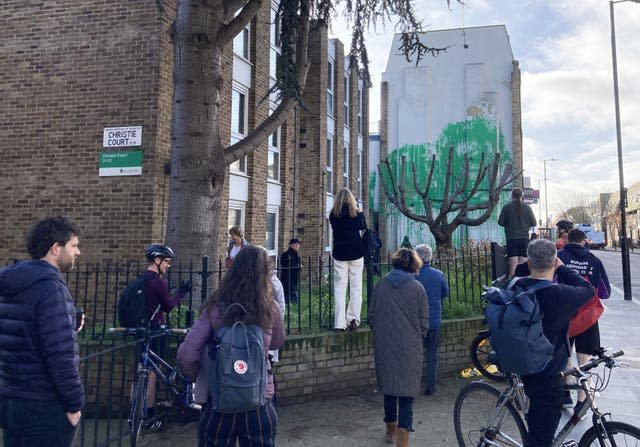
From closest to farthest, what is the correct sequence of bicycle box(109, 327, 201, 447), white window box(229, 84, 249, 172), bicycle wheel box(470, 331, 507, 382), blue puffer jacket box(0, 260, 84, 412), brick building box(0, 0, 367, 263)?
1. blue puffer jacket box(0, 260, 84, 412)
2. bicycle box(109, 327, 201, 447)
3. bicycle wheel box(470, 331, 507, 382)
4. brick building box(0, 0, 367, 263)
5. white window box(229, 84, 249, 172)

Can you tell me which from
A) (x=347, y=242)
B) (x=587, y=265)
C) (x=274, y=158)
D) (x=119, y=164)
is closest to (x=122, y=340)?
(x=347, y=242)

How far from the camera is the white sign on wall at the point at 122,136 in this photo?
353 inches

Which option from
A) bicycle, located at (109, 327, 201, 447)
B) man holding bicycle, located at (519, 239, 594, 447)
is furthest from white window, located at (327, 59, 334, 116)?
man holding bicycle, located at (519, 239, 594, 447)

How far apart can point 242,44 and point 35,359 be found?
11.4 m

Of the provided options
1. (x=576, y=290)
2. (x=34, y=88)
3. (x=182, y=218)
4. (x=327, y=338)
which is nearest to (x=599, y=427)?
(x=576, y=290)

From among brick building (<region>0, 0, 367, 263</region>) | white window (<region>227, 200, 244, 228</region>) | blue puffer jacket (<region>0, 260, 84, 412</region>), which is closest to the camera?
blue puffer jacket (<region>0, 260, 84, 412</region>)

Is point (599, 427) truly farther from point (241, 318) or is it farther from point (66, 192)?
point (66, 192)

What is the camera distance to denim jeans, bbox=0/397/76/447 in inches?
102

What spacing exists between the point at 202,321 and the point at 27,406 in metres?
1.01

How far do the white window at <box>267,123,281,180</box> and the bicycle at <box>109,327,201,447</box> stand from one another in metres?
9.74

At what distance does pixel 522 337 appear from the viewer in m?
3.03

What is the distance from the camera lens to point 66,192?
30.1 ft

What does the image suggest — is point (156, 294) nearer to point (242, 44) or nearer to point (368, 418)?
point (368, 418)

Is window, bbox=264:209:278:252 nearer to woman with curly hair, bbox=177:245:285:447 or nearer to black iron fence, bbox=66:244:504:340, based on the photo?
black iron fence, bbox=66:244:504:340
